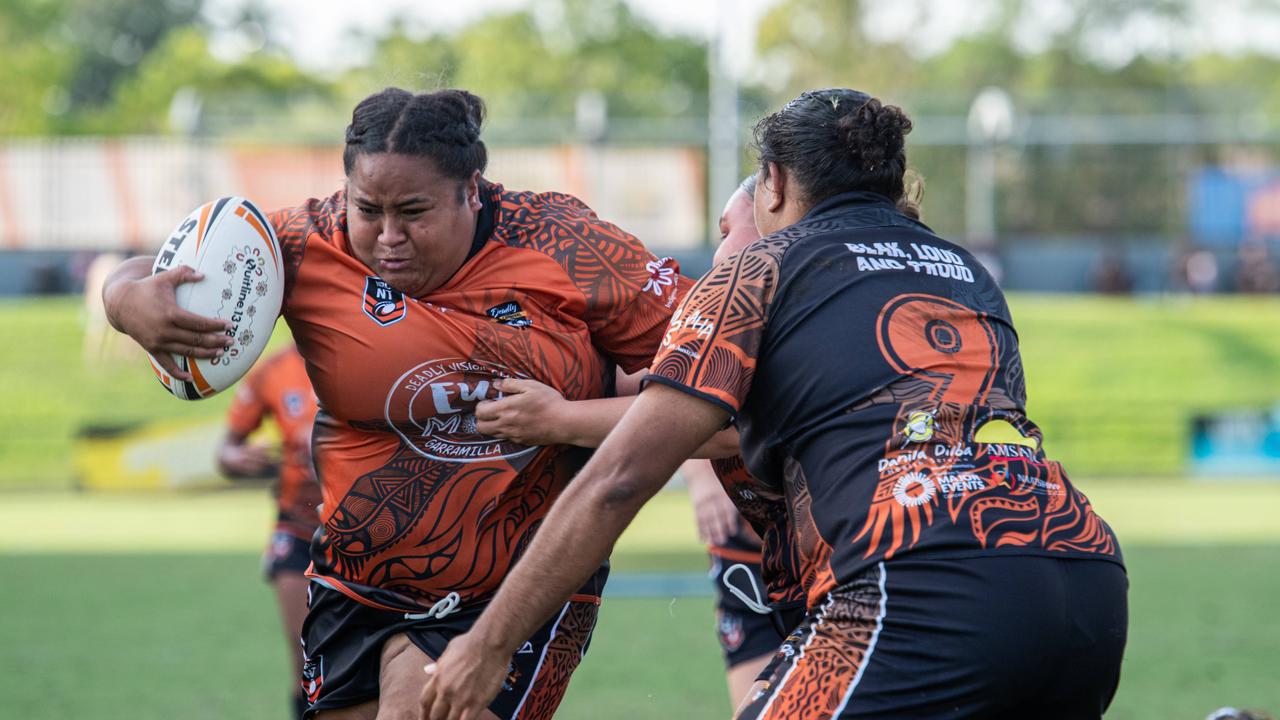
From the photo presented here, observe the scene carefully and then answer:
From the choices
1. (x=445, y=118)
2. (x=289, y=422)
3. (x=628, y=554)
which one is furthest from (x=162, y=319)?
(x=628, y=554)

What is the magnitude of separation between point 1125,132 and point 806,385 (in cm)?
2615

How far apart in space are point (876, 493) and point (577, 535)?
55 cm

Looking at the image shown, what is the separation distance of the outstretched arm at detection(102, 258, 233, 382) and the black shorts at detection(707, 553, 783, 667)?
1996 mm

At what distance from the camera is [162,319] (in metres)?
3.18

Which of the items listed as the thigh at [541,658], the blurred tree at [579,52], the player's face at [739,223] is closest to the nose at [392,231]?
the thigh at [541,658]

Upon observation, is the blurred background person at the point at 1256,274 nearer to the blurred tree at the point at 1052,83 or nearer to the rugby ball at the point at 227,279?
the blurred tree at the point at 1052,83

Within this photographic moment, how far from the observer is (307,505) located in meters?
5.78

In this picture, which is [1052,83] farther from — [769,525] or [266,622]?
[769,525]

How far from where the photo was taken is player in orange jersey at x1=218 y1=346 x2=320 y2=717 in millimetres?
5680

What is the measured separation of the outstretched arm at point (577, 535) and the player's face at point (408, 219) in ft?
2.78

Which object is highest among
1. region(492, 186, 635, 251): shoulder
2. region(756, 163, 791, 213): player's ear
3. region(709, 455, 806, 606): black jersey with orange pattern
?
region(756, 163, 791, 213): player's ear

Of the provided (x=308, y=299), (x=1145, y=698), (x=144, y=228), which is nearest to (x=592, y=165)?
(x=144, y=228)

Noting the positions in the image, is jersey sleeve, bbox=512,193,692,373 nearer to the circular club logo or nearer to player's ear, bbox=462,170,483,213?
player's ear, bbox=462,170,483,213

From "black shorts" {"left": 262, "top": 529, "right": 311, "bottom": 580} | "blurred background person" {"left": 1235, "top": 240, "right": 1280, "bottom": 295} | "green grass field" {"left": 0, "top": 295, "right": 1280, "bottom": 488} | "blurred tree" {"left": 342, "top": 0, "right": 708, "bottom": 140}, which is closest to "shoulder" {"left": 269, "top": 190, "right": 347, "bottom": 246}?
"black shorts" {"left": 262, "top": 529, "right": 311, "bottom": 580}
